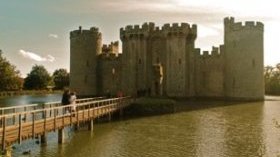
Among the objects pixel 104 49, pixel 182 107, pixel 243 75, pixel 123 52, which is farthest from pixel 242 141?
pixel 104 49

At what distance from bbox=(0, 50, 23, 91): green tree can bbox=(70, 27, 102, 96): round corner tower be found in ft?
78.2


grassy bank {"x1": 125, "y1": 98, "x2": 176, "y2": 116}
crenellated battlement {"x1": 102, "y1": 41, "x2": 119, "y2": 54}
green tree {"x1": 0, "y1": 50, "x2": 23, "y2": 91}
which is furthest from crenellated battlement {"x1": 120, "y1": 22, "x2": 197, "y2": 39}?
green tree {"x1": 0, "y1": 50, "x2": 23, "y2": 91}

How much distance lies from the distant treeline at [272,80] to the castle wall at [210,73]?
28939 mm

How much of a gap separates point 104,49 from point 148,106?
2431 cm

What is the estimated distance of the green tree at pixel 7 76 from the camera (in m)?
76.6

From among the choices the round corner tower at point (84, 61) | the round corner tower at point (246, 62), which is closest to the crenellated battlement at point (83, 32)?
the round corner tower at point (84, 61)

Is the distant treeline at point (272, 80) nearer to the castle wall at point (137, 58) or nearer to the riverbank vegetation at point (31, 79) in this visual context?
the castle wall at point (137, 58)

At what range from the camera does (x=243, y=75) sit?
50.9 metres

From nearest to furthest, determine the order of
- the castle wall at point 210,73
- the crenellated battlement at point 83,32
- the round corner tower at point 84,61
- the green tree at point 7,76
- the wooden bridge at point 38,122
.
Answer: the wooden bridge at point 38,122 → the castle wall at point 210,73 → the round corner tower at point 84,61 → the crenellated battlement at point 83,32 → the green tree at point 7,76

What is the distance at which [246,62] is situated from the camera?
5084 centimetres

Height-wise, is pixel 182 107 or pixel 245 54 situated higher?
pixel 245 54

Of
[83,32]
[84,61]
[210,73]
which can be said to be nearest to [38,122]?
[210,73]

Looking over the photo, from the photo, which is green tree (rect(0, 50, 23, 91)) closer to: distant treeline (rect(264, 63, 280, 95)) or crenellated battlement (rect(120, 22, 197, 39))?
crenellated battlement (rect(120, 22, 197, 39))

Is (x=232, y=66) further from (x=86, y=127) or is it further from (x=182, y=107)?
(x=86, y=127)
